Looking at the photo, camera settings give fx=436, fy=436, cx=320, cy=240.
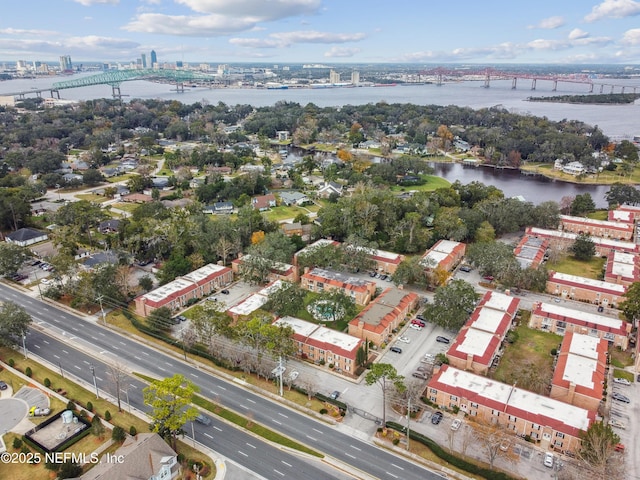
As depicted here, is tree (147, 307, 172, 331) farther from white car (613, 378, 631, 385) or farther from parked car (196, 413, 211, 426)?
white car (613, 378, 631, 385)

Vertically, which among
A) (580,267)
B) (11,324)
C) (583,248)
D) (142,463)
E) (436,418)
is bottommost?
(436,418)

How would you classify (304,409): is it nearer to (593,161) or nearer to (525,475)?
(525,475)

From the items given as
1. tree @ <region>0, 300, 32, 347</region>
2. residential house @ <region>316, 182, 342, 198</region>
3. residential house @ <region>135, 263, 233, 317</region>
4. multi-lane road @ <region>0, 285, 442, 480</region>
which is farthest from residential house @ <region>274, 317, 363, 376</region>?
residential house @ <region>316, 182, 342, 198</region>

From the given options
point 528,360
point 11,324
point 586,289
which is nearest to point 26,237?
point 11,324

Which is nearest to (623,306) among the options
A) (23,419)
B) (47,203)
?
(23,419)

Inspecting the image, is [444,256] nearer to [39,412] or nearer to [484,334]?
[484,334]
